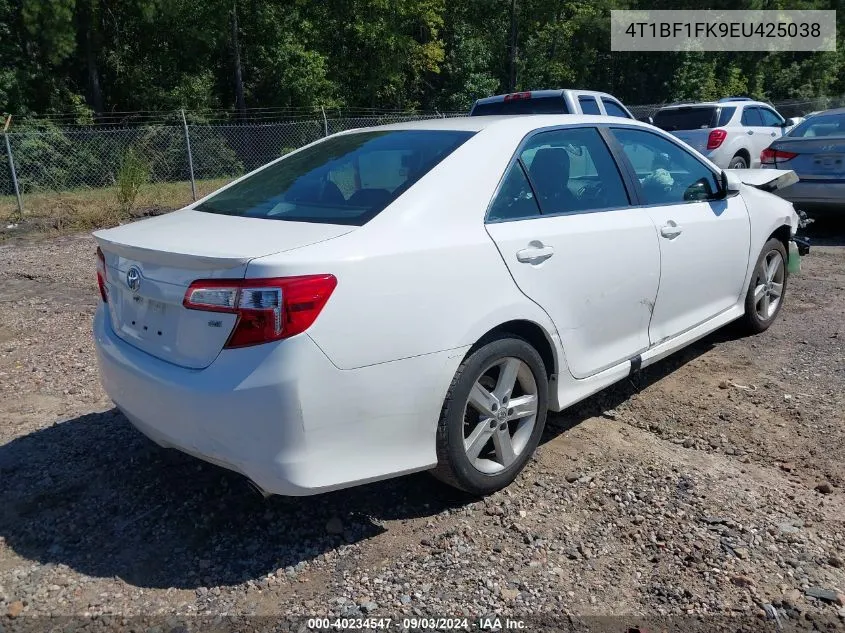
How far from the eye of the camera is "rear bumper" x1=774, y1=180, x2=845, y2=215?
861 cm

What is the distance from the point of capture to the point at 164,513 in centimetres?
318

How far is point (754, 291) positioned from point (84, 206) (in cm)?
1197

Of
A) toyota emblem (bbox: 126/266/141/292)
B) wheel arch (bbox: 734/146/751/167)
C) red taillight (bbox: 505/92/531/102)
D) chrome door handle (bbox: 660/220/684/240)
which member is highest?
red taillight (bbox: 505/92/531/102)

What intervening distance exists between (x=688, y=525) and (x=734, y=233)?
234 centimetres

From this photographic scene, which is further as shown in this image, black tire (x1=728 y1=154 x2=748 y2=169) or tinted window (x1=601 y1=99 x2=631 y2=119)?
black tire (x1=728 y1=154 x2=748 y2=169)

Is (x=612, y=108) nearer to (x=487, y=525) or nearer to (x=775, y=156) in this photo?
(x=775, y=156)

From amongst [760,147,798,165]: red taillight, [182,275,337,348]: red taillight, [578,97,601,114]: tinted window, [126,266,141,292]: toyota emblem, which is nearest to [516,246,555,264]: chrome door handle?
[182,275,337,348]: red taillight

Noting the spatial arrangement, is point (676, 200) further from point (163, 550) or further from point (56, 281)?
point (56, 281)

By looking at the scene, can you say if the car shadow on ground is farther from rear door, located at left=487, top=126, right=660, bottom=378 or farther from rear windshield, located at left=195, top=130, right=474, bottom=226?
rear windshield, located at left=195, top=130, right=474, bottom=226

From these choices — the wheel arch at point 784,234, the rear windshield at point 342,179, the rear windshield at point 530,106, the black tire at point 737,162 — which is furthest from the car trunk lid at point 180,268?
the black tire at point 737,162

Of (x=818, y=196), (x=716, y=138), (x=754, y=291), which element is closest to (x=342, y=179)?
(x=754, y=291)

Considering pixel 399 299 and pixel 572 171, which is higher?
pixel 572 171

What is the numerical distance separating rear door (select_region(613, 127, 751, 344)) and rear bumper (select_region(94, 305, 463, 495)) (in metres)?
1.79

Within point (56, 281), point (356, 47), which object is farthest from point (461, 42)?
point (56, 281)
